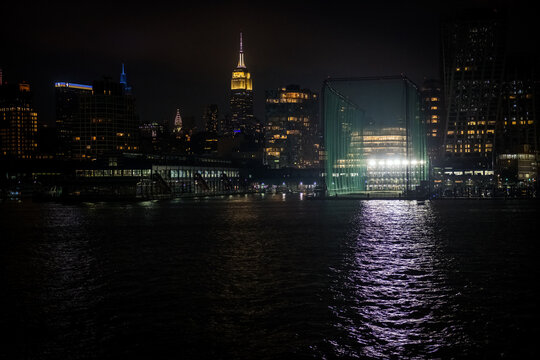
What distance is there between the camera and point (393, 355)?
17156 millimetres

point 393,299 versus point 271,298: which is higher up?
point 271,298

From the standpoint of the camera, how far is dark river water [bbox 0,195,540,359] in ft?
59.3

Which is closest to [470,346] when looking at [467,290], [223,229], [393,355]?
[393,355]

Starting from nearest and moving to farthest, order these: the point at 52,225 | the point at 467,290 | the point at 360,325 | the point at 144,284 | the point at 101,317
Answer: the point at 360,325 → the point at 101,317 → the point at 467,290 → the point at 144,284 → the point at 52,225

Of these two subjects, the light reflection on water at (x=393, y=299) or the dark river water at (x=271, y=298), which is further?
the light reflection on water at (x=393, y=299)

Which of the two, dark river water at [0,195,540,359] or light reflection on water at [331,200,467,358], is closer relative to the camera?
dark river water at [0,195,540,359]

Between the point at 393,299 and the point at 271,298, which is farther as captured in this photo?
the point at 271,298

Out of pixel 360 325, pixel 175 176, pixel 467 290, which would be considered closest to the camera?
pixel 360 325

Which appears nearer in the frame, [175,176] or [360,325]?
[360,325]

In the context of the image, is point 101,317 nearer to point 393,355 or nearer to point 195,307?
point 195,307

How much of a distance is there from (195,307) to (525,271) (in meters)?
19.8

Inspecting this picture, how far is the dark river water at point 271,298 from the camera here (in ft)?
Result: 59.3

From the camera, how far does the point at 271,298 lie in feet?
80.4

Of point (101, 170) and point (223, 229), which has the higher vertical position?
point (101, 170)
